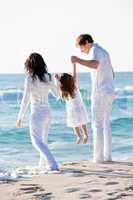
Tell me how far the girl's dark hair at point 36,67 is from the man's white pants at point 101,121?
2.96ft

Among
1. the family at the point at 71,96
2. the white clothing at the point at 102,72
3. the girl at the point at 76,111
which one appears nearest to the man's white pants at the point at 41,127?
the family at the point at 71,96

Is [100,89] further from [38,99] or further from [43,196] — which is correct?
[43,196]

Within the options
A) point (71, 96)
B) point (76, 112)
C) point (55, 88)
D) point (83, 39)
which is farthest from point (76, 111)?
point (83, 39)

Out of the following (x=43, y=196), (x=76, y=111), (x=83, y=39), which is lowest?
(x=43, y=196)

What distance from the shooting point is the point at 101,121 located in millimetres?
9422

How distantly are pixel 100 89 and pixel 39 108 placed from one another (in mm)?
943

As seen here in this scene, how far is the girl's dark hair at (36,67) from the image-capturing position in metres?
8.78

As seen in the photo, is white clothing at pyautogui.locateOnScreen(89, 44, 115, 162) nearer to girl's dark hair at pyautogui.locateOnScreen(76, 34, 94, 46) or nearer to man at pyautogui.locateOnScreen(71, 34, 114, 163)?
man at pyautogui.locateOnScreen(71, 34, 114, 163)

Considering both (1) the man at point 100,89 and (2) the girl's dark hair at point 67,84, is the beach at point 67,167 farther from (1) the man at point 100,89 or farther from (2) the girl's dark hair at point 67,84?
(2) the girl's dark hair at point 67,84

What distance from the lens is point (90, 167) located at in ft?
30.0

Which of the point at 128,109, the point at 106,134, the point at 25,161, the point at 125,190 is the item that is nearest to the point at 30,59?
the point at 106,134

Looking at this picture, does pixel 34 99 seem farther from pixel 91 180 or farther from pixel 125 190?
pixel 125 190

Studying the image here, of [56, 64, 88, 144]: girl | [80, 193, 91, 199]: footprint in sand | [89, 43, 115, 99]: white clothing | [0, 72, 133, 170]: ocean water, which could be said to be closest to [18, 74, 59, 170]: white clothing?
[56, 64, 88, 144]: girl

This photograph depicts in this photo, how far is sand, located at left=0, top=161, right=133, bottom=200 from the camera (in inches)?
290
